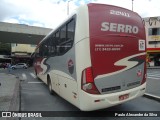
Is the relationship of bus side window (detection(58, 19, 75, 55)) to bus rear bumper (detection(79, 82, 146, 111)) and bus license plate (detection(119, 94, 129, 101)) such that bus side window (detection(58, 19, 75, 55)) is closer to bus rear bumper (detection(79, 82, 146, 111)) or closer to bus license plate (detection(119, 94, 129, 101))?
bus rear bumper (detection(79, 82, 146, 111))

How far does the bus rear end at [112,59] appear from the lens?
593cm

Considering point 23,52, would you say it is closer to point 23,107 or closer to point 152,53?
point 152,53

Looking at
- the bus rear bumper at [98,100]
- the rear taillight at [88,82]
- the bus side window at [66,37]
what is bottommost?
the bus rear bumper at [98,100]

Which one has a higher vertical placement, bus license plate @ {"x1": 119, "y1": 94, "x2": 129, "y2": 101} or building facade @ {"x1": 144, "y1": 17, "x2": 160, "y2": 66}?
building facade @ {"x1": 144, "y1": 17, "x2": 160, "y2": 66}

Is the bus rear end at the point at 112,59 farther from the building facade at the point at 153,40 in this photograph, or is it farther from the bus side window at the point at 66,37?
the building facade at the point at 153,40

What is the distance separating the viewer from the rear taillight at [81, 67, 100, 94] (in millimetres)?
5883

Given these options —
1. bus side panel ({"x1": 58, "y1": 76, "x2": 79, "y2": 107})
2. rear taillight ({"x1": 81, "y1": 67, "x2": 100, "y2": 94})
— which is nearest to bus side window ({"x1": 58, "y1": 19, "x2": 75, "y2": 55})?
bus side panel ({"x1": 58, "y1": 76, "x2": 79, "y2": 107})

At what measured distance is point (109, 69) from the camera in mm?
6184

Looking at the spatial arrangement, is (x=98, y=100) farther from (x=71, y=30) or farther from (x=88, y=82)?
(x=71, y=30)

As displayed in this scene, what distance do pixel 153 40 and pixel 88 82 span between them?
141 ft

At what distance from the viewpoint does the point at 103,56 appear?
6.09m

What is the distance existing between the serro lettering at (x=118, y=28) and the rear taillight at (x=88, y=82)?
1.28 m

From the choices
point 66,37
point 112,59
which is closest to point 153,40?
point 66,37

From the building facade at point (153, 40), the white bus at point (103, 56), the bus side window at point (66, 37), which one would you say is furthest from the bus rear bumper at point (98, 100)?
the building facade at point (153, 40)
